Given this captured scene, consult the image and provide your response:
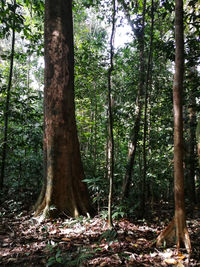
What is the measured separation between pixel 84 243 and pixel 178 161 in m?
1.90

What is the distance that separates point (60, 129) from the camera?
455 centimetres

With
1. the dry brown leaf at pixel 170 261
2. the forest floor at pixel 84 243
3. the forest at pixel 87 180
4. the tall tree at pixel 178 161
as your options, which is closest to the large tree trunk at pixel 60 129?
the forest at pixel 87 180

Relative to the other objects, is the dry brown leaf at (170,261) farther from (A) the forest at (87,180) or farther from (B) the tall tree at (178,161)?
(B) the tall tree at (178,161)

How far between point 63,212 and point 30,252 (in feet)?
4.52

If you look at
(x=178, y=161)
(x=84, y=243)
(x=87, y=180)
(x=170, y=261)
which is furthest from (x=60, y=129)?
(x=170, y=261)

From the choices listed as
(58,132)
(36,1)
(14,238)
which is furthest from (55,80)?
(36,1)

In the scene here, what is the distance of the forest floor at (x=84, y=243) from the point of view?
2.65 m

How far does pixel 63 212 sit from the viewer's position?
14.0ft

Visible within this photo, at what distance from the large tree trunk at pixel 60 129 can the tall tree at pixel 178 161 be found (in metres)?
1.99

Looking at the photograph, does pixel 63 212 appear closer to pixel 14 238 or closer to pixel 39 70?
pixel 14 238

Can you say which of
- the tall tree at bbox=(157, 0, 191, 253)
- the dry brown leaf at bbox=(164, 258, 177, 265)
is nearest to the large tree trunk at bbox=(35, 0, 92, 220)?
the tall tree at bbox=(157, 0, 191, 253)

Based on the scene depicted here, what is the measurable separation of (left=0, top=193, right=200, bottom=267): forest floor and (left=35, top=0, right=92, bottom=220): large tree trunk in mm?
405

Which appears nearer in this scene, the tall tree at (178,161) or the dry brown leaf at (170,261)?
the dry brown leaf at (170,261)

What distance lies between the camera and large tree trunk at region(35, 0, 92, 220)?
438 centimetres
